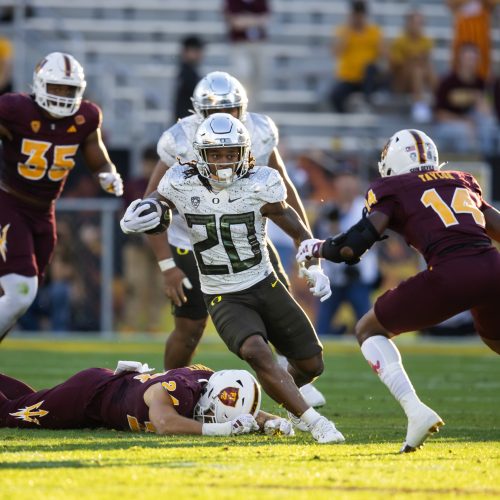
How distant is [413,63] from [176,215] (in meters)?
9.23

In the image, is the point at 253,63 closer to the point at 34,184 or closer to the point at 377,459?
the point at 34,184

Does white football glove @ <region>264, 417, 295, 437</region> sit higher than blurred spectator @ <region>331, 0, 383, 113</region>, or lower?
lower

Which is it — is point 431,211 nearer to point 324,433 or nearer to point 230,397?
point 324,433

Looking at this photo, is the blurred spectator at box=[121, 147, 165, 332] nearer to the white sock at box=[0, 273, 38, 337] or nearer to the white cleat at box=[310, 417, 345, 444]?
the white sock at box=[0, 273, 38, 337]

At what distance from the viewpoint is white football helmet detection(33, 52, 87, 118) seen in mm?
8055

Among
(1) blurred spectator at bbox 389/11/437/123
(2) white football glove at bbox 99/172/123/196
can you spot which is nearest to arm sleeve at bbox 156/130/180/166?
(2) white football glove at bbox 99/172/123/196

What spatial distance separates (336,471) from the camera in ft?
15.9

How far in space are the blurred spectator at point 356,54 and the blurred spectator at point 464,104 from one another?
Answer: 0.90m

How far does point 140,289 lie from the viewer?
48.0 feet

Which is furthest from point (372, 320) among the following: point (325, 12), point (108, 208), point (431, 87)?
point (325, 12)

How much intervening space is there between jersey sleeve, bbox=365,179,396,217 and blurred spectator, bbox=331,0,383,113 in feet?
33.1

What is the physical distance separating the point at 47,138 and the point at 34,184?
306 millimetres

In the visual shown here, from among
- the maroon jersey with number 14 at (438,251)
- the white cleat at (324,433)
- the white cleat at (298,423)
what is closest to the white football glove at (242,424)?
the white cleat at (324,433)

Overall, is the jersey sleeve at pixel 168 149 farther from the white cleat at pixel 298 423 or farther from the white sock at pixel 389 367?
the white sock at pixel 389 367
